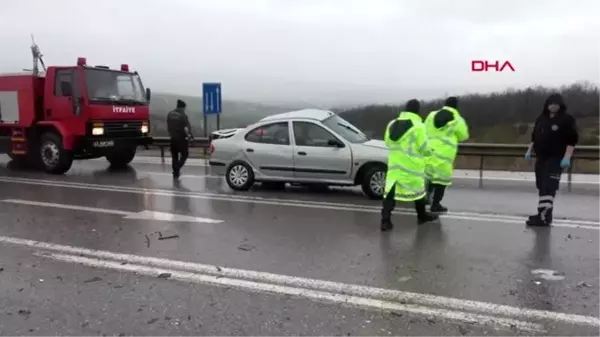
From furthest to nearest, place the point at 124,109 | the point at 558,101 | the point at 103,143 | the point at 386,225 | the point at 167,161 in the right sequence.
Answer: the point at 167,161 < the point at 124,109 < the point at 103,143 < the point at 558,101 < the point at 386,225

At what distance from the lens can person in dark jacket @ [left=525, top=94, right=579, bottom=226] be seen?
6.81 metres

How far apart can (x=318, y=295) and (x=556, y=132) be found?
4245 mm

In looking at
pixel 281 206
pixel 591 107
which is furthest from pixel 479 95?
pixel 281 206

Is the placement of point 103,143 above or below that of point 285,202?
above

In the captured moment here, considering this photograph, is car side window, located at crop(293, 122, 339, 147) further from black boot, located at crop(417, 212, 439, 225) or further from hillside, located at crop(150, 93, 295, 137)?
black boot, located at crop(417, 212, 439, 225)

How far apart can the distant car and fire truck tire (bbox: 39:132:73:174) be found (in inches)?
179

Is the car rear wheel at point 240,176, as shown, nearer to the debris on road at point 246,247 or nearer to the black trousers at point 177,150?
the black trousers at point 177,150

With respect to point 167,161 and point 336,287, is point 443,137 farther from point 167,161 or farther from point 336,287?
point 167,161

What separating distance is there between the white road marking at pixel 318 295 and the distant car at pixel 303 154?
464 centimetres

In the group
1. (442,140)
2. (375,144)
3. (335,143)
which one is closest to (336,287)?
(442,140)

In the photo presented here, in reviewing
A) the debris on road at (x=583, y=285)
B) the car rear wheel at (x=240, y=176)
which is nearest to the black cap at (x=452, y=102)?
the debris on road at (x=583, y=285)

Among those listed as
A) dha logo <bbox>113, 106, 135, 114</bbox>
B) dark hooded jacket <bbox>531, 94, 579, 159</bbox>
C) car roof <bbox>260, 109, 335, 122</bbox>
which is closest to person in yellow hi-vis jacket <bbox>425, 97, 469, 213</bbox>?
dark hooded jacket <bbox>531, 94, 579, 159</bbox>

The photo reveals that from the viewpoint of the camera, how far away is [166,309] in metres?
4.11

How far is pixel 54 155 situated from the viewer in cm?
1284
